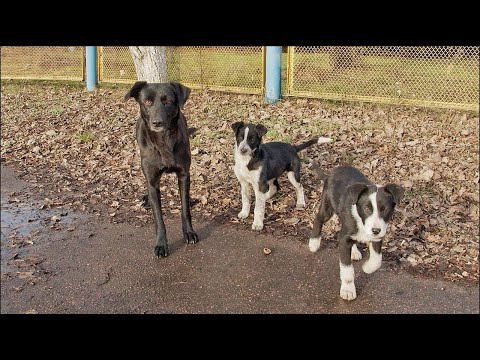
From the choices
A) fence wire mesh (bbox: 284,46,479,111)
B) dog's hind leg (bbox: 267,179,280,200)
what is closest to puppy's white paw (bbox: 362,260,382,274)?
dog's hind leg (bbox: 267,179,280,200)

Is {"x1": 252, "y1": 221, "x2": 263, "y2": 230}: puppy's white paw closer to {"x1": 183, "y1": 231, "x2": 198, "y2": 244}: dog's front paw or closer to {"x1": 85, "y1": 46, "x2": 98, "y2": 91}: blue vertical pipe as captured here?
{"x1": 183, "y1": 231, "x2": 198, "y2": 244}: dog's front paw

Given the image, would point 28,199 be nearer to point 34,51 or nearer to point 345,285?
point 345,285

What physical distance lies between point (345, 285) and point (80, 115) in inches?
335

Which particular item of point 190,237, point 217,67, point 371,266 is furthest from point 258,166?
point 217,67

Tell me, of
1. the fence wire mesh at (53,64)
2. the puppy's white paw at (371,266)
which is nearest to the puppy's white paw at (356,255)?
the puppy's white paw at (371,266)

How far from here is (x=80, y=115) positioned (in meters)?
10.9

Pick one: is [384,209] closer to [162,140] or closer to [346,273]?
[346,273]

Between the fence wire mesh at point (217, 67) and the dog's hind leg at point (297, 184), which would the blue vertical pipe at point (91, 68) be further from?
the dog's hind leg at point (297, 184)

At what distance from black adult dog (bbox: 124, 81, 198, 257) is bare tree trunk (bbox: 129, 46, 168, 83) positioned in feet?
18.3

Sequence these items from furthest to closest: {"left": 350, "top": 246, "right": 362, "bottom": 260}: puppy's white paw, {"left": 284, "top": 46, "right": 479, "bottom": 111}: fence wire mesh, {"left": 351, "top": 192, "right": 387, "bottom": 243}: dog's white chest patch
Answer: {"left": 284, "top": 46, "right": 479, "bottom": 111}: fence wire mesh < {"left": 350, "top": 246, "right": 362, "bottom": 260}: puppy's white paw < {"left": 351, "top": 192, "right": 387, "bottom": 243}: dog's white chest patch

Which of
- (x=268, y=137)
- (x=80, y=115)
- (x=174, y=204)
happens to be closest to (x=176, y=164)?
(x=174, y=204)

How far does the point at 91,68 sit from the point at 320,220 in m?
11.4

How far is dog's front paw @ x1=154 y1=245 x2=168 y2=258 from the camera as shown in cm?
488

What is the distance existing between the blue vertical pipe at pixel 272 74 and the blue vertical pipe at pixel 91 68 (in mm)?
5740
